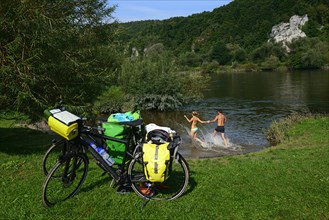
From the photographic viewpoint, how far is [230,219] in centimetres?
481

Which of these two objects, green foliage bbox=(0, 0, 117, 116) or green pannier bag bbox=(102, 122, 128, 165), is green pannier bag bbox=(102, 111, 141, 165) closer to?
green pannier bag bbox=(102, 122, 128, 165)

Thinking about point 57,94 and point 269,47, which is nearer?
point 57,94

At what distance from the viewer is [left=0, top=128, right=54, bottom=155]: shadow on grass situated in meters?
9.54

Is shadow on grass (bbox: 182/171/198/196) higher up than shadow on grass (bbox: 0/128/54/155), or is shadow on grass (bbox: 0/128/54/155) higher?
shadow on grass (bbox: 182/171/198/196)

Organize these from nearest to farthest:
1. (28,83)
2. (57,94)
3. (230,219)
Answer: (230,219), (28,83), (57,94)

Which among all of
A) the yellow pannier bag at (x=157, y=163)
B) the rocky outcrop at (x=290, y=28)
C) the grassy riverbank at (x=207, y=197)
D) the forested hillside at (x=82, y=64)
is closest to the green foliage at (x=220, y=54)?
the forested hillside at (x=82, y=64)

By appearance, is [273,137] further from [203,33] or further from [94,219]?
[203,33]

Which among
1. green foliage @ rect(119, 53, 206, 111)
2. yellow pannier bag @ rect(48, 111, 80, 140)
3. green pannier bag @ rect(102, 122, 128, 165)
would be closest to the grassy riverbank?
green pannier bag @ rect(102, 122, 128, 165)

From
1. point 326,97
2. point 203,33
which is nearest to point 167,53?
point 326,97

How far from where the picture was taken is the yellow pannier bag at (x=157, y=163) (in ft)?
16.3

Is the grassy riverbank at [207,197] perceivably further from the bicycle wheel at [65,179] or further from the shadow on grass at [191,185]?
the bicycle wheel at [65,179]

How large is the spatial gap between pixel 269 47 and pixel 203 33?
55361 millimetres

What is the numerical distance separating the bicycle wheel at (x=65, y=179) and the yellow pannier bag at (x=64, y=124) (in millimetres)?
428

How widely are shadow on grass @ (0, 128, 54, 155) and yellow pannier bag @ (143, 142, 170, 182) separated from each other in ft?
18.1
